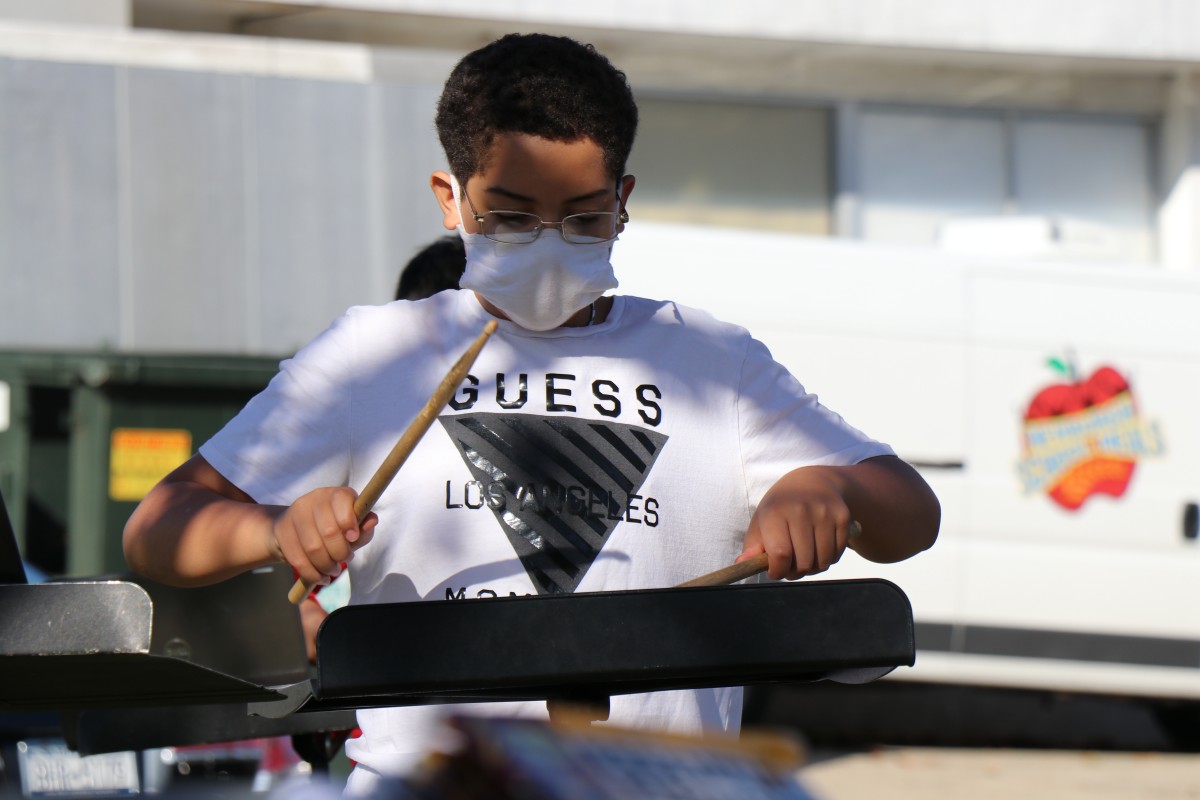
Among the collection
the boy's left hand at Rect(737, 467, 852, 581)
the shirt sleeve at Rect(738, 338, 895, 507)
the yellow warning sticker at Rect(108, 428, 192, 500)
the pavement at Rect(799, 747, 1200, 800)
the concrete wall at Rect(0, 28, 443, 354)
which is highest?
the concrete wall at Rect(0, 28, 443, 354)

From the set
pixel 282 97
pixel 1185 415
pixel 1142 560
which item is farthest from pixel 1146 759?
pixel 282 97

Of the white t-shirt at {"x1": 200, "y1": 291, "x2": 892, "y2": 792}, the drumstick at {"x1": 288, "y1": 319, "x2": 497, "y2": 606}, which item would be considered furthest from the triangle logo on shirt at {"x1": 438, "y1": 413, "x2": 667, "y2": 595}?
the drumstick at {"x1": 288, "y1": 319, "x2": 497, "y2": 606}

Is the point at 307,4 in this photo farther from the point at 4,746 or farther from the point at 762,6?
the point at 4,746

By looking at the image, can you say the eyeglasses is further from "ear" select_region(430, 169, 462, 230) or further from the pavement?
the pavement

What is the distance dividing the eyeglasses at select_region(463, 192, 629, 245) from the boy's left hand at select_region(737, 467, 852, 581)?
1.34 ft

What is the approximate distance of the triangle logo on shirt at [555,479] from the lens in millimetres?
1788

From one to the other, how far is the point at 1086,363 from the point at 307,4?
569 cm

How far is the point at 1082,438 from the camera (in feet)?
26.8

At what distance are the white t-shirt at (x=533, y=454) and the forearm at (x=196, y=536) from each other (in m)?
0.09

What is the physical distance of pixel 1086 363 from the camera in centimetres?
812

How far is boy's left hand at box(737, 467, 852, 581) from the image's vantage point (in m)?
1.54

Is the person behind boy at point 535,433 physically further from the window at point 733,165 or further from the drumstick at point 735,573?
the window at point 733,165

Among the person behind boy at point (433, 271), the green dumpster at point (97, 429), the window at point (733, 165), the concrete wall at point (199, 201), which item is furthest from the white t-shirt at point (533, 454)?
the window at point (733, 165)

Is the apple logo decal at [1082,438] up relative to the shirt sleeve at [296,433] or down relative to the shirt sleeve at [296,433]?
down
